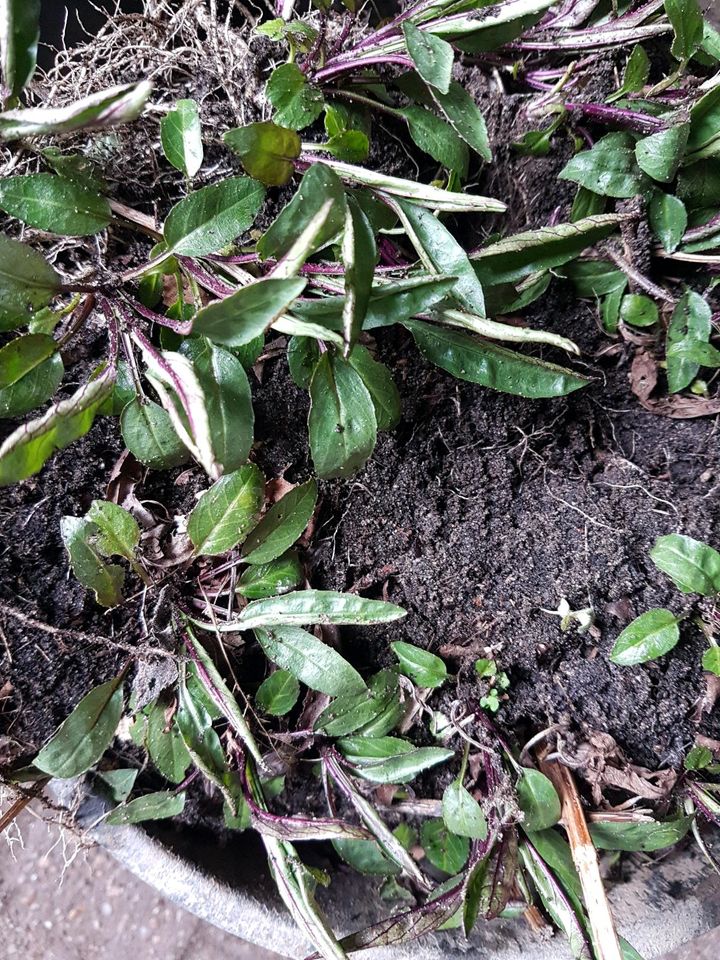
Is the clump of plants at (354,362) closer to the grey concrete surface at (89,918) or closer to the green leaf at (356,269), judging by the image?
the green leaf at (356,269)

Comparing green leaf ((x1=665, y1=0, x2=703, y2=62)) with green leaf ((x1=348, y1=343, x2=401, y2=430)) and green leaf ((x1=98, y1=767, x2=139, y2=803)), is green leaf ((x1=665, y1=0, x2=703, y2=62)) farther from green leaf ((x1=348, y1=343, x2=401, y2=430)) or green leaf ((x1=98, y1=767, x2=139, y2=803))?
green leaf ((x1=98, y1=767, x2=139, y2=803))

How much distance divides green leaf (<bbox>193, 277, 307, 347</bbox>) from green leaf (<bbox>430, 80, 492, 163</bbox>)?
1.03 ft

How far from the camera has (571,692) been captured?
29.8 inches

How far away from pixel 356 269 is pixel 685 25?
50 centimetres

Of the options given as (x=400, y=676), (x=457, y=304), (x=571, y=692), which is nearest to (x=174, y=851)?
(x=400, y=676)

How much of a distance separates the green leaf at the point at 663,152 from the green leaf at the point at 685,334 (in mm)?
142

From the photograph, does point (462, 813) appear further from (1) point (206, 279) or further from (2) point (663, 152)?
(2) point (663, 152)

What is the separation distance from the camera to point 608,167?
2.39 ft

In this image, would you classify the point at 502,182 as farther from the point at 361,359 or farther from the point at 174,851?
the point at 174,851

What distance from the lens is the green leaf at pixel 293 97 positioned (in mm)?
647

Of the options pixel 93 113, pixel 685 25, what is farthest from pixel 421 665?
pixel 685 25

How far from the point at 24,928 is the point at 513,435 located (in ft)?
4.52

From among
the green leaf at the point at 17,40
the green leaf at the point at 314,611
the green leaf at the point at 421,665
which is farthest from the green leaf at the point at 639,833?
the green leaf at the point at 17,40

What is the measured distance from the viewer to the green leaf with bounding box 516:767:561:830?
0.72 metres
